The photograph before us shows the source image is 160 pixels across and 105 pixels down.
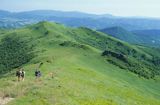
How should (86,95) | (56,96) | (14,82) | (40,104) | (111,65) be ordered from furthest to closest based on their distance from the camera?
1. (111,65)
2. (14,82)
3. (86,95)
4. (56,96)
5. (40,104)

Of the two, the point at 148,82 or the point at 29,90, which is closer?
the point at 29,90

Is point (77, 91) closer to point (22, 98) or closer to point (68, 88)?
point (68, 88)

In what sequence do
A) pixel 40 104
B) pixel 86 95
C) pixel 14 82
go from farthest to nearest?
pixel 14 82 < pixel 86 95 < pixel 40 104

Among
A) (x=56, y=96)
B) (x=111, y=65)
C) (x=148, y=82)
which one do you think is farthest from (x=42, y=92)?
(x=148, y=82)

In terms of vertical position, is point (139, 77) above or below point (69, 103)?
below

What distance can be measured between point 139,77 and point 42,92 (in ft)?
501

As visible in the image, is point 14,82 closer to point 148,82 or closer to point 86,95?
point 86,95

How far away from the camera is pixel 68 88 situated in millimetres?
57375

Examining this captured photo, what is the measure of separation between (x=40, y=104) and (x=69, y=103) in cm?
456

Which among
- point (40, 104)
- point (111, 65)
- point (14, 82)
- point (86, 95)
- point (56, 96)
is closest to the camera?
point (40, 104)

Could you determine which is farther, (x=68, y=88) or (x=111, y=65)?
(x=111, y=65)

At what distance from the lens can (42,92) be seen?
50.3 m

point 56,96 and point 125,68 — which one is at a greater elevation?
point 56,96

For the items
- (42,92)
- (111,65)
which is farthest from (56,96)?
(111,65)
